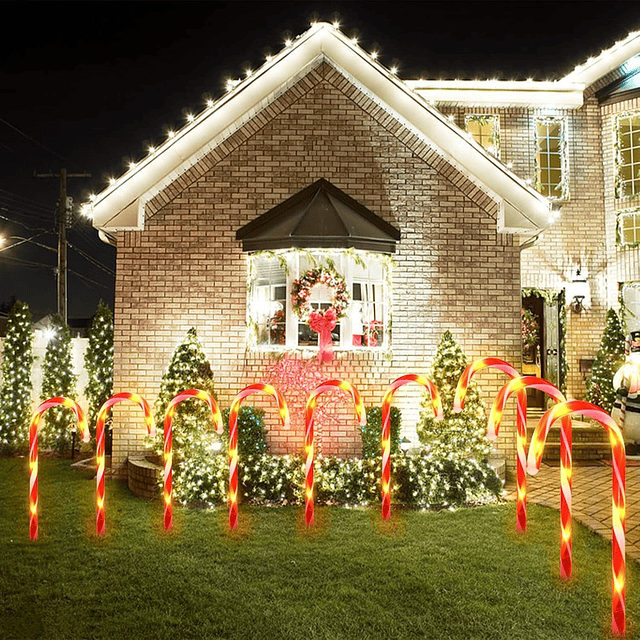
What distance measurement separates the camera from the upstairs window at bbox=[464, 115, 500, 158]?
48.5 ft

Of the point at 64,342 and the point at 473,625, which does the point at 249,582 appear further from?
the point at 64,342

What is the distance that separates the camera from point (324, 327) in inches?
367

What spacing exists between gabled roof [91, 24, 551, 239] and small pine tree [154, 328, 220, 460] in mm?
2389

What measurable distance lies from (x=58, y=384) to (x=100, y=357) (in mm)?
1175

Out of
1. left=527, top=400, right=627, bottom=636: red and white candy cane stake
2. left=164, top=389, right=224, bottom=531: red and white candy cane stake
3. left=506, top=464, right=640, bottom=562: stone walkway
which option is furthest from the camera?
left=506, top=464, right=640, bottom=562: stone walkway

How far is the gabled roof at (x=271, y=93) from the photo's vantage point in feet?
31.6

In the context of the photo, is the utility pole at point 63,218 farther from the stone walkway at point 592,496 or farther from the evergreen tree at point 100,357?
the stone walkway at point 592,496

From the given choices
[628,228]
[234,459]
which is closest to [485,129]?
[628,228]

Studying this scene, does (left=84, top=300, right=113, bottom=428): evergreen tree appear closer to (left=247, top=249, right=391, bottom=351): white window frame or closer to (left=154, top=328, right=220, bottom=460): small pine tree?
(left=154, top=328, right=220, bottom=460): small pine tree

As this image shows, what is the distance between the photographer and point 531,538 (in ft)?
22.0

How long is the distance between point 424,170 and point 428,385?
4497mm

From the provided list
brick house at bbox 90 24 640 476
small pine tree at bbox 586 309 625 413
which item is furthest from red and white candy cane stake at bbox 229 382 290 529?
small pine tree at bbox 586 309 625 413

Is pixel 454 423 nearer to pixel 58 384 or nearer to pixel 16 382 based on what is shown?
pixel 58 384

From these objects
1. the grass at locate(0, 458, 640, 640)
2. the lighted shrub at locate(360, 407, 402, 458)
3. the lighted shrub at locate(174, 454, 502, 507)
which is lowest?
the grass at locate(0, 458, 640, 640)
